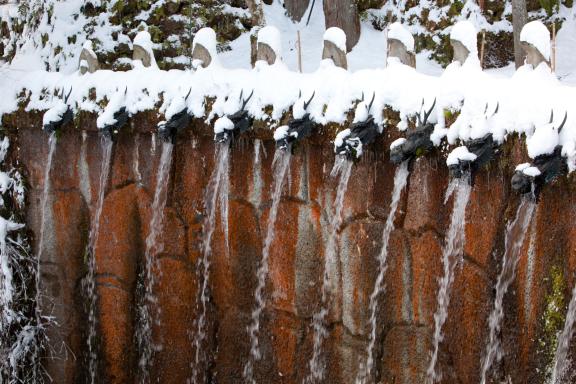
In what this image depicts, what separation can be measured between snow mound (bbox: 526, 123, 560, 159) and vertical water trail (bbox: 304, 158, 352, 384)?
1149 mm

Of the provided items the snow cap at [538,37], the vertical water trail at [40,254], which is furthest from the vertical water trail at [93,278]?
the snow cap at [538,37]

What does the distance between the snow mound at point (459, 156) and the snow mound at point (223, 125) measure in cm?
147

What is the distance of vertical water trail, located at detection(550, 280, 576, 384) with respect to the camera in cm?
350

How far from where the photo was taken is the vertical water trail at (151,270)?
5.36 meters

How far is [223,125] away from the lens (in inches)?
182

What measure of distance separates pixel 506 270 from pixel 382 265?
77cm

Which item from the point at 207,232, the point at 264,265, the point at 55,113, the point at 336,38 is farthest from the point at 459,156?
the point at 55,113

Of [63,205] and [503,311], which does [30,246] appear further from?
[503,311]

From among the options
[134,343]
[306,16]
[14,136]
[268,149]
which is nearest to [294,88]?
[268,149]

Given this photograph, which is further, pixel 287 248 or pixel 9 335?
pixel 9 335

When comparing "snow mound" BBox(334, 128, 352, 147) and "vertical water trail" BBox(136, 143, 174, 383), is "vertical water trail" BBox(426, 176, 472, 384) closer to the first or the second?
"snow mound" BBox(334, 128, 352, 147)

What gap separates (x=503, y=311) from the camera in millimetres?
3785

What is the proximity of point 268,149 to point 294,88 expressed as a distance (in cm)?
43

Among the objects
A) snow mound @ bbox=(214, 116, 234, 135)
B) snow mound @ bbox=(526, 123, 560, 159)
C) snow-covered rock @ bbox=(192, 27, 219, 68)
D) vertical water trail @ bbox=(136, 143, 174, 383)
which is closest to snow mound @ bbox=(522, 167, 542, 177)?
snow mound @ bbox=(526, 123, 560, 159)
